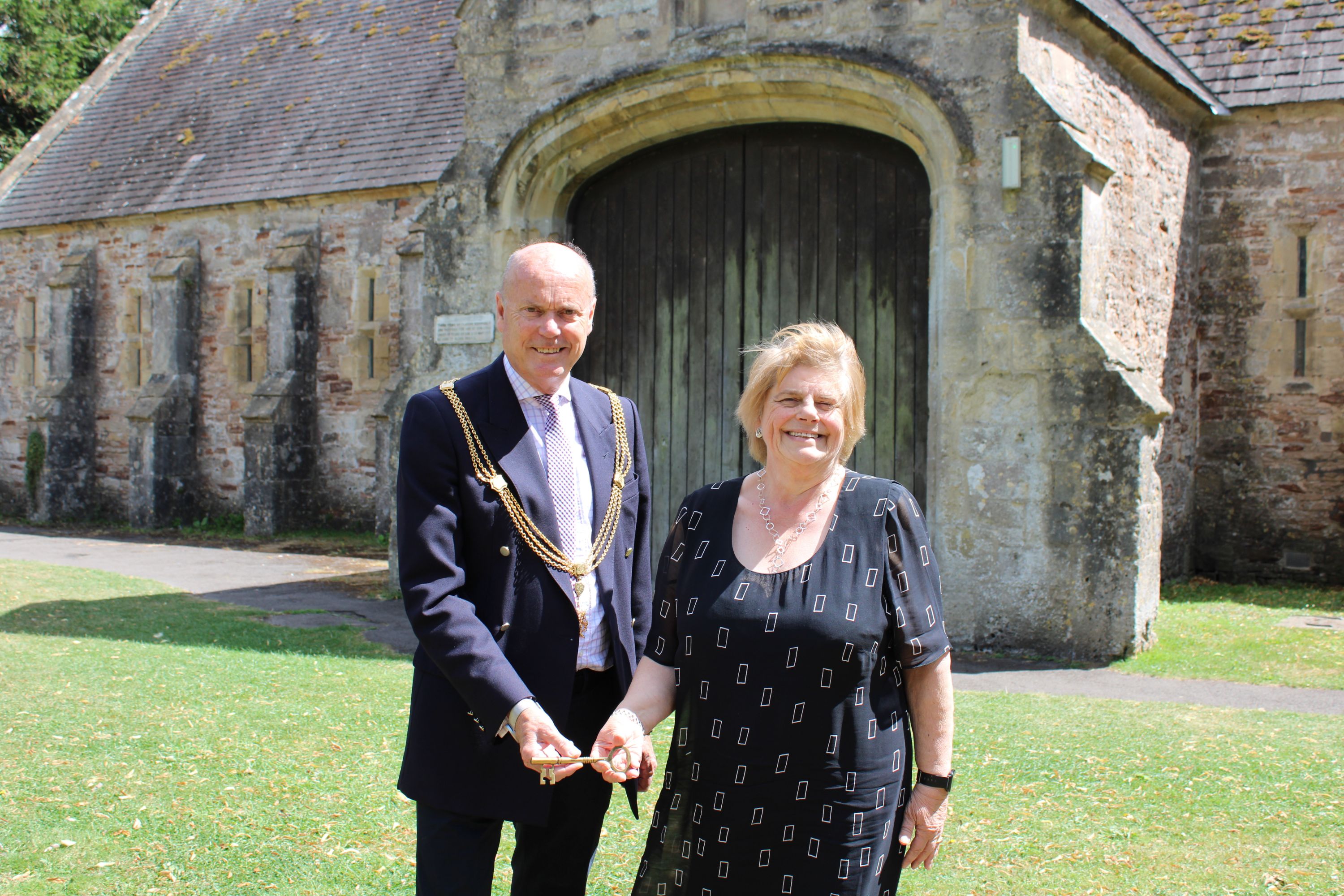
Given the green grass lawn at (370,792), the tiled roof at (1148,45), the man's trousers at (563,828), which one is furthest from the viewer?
the tiled roof at (1148,45)

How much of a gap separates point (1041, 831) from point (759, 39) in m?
5.42

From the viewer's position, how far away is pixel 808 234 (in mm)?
7773

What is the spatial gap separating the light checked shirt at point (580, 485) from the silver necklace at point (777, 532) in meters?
0.47

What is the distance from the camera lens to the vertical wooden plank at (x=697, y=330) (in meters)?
8.07

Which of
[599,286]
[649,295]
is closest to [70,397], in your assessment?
[599,286]

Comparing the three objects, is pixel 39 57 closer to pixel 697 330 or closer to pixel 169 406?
pixel 169 406

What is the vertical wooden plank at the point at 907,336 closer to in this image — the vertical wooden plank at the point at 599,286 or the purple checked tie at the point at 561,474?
the vertical wooden plank at the point at 599,286

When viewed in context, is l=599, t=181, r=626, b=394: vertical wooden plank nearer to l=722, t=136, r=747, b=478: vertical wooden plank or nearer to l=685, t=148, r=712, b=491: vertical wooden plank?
l=685, t=148, r=712, b=491: vertical wooden plank

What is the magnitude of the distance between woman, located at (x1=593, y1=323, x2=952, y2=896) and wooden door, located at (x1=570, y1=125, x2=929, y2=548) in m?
5.15

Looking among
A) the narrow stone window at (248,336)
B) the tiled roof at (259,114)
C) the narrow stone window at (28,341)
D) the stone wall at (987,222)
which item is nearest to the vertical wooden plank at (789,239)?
the stone wall at (987,222)

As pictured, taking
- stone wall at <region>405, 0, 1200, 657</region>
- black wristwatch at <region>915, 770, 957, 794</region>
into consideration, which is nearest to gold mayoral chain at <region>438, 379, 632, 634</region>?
black wristwatch at <region>915, 770, 957, 794</region>

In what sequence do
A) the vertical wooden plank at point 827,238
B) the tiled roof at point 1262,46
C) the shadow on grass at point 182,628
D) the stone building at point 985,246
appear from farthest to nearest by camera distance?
1. the tiled roof at point 1262,46
2. the vertical wooden plank at point 827,238
3. the shadow on grass at point 182,628
4. the stone building at point 985,246

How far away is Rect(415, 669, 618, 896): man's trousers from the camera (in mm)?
2473

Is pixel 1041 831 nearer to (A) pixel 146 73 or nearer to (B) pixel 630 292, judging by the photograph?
(B) pixel 630 292
